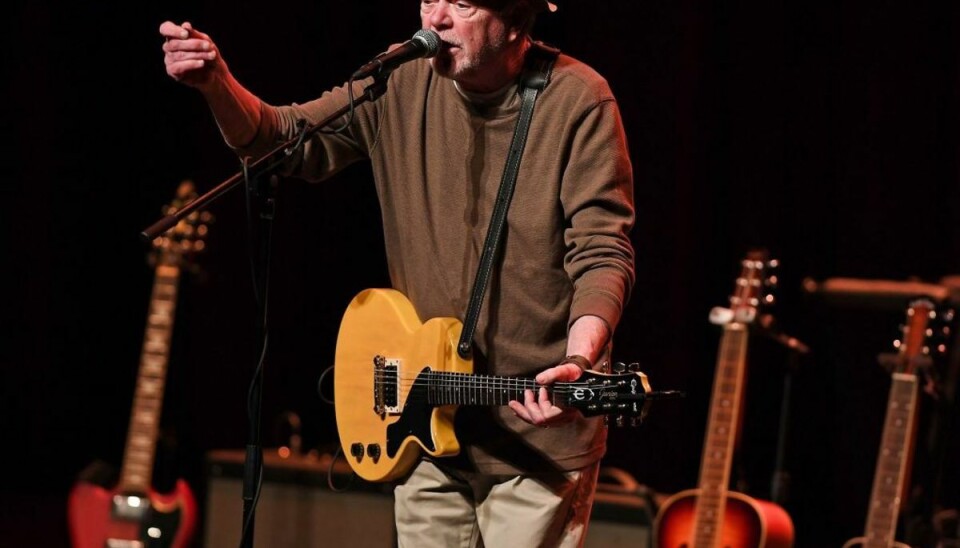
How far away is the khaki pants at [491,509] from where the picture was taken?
101 inches

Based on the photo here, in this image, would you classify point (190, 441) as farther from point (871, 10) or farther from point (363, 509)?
point (871, 10)

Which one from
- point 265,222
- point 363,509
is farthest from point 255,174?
point 363,509

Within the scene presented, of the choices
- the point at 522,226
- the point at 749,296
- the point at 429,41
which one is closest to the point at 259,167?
the point at 429,41

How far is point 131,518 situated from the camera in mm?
4535

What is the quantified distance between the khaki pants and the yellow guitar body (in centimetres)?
7

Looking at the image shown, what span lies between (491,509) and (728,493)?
1.59 m

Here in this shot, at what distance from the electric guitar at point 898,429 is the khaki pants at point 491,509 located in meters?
1.50

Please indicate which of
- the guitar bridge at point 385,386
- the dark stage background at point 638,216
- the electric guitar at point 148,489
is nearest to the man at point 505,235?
the guitar bridge at point 385,386

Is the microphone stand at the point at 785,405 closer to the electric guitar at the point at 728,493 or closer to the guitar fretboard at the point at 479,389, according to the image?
the electric guitar at the point at 728,493

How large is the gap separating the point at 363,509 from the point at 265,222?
203 centimetres

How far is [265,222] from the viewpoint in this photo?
7.91 ft

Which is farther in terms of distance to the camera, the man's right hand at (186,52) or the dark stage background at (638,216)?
the dark stage background at (638,216)

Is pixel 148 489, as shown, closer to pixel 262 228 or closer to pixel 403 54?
pixel 262 228

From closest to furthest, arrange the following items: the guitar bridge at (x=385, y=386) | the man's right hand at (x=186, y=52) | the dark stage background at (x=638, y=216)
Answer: the man's right hand at (x=186, y=52)
the guitar bridge at (x=385, y=386)
the dark stage background at (x=638, y=216)
